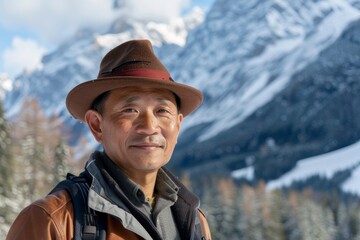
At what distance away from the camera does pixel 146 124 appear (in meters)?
4.05

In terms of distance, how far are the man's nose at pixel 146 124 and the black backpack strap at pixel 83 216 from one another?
523 millimetres

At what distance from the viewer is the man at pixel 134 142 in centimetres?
378

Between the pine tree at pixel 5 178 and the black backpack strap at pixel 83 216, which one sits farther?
the pine tree at pixel 5 178

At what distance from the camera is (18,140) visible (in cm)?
4512

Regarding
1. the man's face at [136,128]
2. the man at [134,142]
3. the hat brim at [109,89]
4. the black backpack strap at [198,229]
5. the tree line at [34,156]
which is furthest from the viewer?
the tree line at [34,156]

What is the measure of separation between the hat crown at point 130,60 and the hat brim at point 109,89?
106 mm

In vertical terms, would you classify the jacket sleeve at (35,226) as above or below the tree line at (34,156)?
below

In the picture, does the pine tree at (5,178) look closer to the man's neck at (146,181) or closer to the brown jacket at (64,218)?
the man's neck at (146,181)

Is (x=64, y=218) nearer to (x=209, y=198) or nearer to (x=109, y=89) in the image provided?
(x=109, y=89)

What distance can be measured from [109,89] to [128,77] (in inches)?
8.9

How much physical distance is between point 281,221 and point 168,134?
6653 centimetres

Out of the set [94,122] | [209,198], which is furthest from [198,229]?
[209,198]

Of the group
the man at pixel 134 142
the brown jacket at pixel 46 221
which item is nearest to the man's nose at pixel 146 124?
the man at pixel 134 142

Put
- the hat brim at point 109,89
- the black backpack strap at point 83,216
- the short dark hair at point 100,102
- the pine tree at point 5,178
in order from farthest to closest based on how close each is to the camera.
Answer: the pine tree at point 5,178 → the short dark hair at point 100,102 → the hat brim at point 109,89 → the black backpack strap at point 83,216
